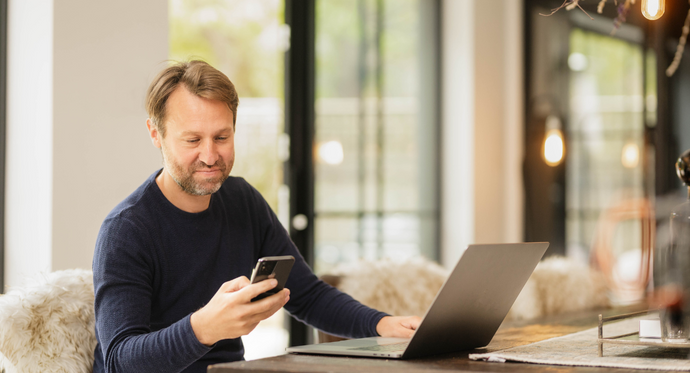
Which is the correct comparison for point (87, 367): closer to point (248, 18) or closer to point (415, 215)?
point (415, 215)

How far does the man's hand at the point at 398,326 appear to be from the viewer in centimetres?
161

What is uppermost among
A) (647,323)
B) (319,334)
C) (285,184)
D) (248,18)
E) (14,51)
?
(248,18)

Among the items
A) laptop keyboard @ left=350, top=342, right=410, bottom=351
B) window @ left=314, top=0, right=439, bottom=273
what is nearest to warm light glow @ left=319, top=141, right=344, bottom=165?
window @ left=314, top=0, right=439, bottom=273

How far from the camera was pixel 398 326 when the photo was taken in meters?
1.63

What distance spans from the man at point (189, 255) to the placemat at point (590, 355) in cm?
33

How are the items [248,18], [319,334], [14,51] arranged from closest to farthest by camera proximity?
1. [319,334]
2. [14,51]
3. [248,18]

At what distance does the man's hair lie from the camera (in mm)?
1589

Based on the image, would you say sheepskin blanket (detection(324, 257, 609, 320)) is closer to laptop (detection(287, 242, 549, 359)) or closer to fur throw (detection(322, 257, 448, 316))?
fur throw (detection(322, 257, 448, 316))

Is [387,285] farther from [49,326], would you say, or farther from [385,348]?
[49,326]

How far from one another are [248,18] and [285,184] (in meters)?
4.89

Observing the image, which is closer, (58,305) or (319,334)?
(58,305)

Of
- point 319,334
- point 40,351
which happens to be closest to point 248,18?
point 319,334

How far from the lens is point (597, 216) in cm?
459

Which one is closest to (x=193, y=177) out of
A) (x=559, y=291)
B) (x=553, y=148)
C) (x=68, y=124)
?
(x=68, y=124)
